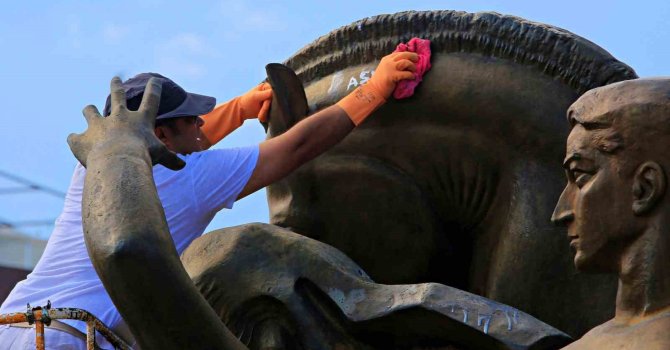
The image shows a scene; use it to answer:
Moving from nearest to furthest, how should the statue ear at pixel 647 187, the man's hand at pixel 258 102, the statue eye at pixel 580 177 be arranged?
1. the statue ear at pixel 647 187
2. the statue eye at pixel 580 177
3. the man's hand at pixel 258 102

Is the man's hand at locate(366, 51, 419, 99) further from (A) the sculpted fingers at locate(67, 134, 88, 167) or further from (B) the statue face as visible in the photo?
(B) the statue face

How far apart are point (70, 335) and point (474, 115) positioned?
1520mm

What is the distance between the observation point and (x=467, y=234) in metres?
6.31

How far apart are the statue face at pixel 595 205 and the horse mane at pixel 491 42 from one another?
1.23 metres

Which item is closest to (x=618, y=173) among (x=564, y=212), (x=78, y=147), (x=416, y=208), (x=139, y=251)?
(x=564, y=212)

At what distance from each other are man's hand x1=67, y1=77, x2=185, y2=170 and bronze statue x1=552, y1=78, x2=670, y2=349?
1.23 meters

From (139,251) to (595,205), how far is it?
1237 mm

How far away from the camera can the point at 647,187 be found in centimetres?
478

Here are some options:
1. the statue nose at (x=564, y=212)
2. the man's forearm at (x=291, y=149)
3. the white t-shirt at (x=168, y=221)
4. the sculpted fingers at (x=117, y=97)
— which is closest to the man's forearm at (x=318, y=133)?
the man's forearm at (x=291, y=149)

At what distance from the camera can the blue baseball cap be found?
6.02 metres

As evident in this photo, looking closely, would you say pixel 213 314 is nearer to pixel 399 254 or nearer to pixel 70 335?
pixel 70 335

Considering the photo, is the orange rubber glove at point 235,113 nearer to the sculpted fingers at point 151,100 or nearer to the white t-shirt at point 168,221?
the white t-shirt at point 168,221

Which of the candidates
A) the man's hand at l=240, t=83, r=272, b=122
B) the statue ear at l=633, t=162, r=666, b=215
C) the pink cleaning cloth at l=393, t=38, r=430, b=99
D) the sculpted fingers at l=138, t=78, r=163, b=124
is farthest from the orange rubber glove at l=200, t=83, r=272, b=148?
the statue ear at l=633, t=162, r=666, b=215

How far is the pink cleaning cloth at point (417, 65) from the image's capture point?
20.3 ft
